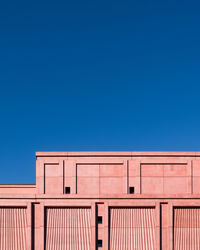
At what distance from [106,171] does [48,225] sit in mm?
7736

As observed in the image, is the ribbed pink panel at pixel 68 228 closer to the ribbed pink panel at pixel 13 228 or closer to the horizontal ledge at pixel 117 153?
the ribbed pink panel at pixel 13 228

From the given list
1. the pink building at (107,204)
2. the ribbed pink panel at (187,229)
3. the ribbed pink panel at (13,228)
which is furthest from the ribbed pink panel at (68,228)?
the ribbed pink panel at (187,229)

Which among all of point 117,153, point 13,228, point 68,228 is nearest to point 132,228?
point 68,228

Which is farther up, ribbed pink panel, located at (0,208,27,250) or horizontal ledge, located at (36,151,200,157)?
horizontal ledge, located at (36,151,200,157)

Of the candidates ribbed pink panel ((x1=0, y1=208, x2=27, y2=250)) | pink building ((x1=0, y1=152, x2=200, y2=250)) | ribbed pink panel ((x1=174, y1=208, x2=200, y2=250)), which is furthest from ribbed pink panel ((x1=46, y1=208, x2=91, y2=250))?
ribbed pink panel ((x1=174, y1=208, x2=200, y2=250))

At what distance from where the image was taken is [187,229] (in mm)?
30438

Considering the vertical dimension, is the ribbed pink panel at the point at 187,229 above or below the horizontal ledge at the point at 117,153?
below

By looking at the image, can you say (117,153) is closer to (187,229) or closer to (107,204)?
(107,204)

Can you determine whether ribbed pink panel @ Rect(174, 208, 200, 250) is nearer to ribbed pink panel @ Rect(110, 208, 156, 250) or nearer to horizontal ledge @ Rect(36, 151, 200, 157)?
ribbed pink panel @ Rect(110, 208, 156, 250)

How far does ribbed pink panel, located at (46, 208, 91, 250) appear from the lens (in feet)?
100

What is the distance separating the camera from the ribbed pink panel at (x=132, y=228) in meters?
30.5

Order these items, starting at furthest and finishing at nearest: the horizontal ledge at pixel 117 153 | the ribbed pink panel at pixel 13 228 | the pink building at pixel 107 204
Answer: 1. the horizontal ledge at pixel 117 153
2. the ribbed pink panel at pixel 13 228
3. the pink building at pixel 107 204

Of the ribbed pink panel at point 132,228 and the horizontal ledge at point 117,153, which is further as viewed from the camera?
the horizontal ledge at point 117,153

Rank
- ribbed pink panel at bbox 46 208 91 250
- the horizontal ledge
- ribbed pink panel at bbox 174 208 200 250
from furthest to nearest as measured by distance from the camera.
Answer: the horizontal ledge, ribbed pink panel at bbox 46 208 91 250, ribbed pink panel at bbox 174 208 200 250
